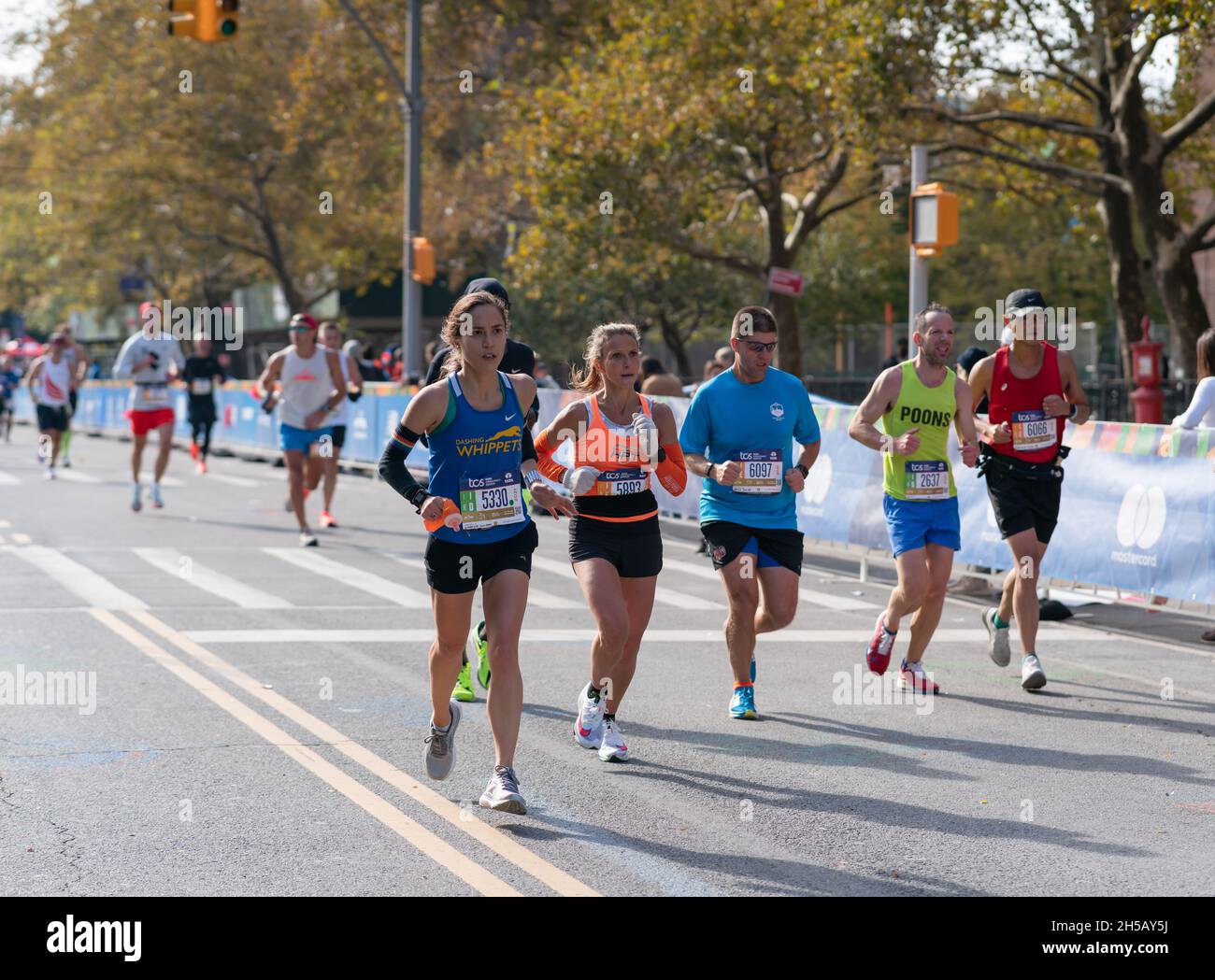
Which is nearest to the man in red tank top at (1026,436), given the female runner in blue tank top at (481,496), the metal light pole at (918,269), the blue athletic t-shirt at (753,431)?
the blue athletic t-shirt at (753,431)

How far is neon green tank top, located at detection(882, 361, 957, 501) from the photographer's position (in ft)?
29.3

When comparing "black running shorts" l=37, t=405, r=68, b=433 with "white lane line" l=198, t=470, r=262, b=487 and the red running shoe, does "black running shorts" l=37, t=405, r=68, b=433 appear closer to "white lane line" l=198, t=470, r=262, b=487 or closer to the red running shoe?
"white lane line" l=198, t=470, r=262, b=487

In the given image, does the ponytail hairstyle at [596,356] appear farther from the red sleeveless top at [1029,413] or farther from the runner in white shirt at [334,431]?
the runner in white shirt at [334,431]

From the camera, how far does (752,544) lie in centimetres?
826

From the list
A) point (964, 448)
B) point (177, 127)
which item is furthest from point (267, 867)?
point (177, 127)

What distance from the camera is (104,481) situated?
23625 millimetres

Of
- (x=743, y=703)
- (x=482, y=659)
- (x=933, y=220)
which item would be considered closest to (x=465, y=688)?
(x=482, y=659)

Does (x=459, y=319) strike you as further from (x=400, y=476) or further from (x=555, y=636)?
(x=555, y=636)

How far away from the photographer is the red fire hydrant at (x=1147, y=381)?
72.9ft

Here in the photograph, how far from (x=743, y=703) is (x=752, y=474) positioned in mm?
1080

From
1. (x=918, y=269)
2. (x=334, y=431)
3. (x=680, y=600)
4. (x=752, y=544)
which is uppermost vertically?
(x=918, y=269)

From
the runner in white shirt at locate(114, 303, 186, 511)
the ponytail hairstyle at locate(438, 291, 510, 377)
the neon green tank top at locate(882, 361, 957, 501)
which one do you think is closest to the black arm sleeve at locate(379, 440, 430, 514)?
the ponytail hairstyle at locate(438, 291, 510, 377)

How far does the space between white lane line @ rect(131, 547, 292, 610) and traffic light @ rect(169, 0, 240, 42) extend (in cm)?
493

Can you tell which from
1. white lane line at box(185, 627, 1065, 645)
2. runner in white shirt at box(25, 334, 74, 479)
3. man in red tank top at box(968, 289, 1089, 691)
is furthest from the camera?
runner in white shirt at box(25, 334, 74, 479)
